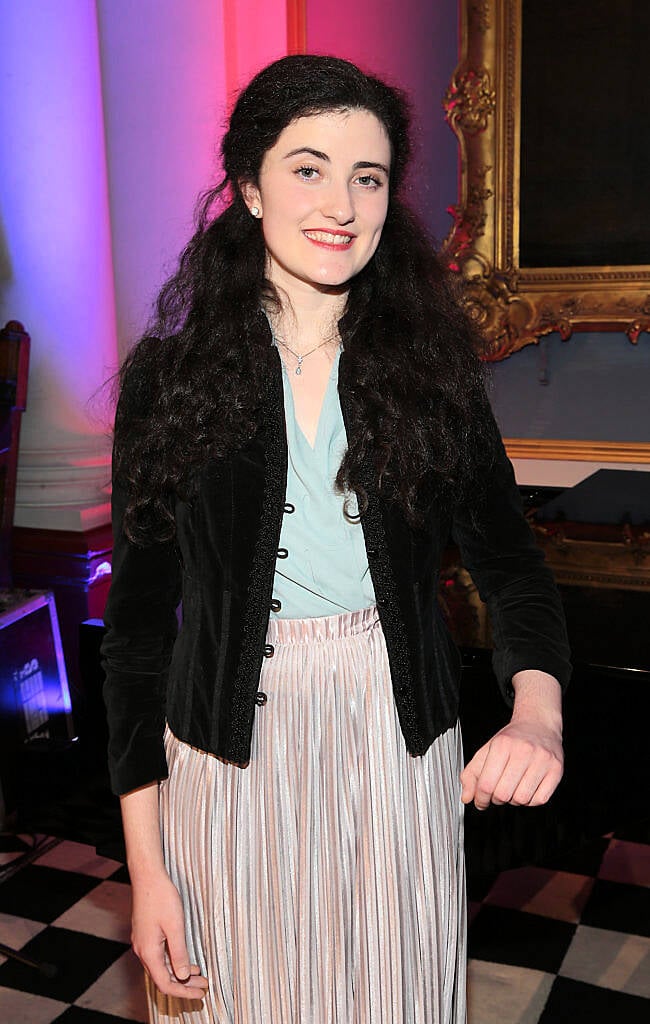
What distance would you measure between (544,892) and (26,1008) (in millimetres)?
1373

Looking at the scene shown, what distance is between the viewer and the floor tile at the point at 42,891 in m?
3.10

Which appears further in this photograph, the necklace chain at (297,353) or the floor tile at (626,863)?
the floor tile at (626,863)

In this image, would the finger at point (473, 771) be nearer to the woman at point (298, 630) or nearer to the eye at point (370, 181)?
the woman at point (298, 630)

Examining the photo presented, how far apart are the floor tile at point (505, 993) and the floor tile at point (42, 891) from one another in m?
1.12

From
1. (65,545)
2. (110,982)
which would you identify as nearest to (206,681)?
(110,982)

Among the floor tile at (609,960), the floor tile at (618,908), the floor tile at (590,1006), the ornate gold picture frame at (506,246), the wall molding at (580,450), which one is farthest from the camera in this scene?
the wall molding at (580,450)

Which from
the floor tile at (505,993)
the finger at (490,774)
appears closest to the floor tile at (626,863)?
the floor tile at (505,993)

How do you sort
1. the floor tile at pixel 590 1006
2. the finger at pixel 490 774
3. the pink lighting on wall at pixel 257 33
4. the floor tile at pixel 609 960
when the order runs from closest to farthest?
the finger at pixel 490 774 < the floor tile at pixel 590 1006 < the floor tile at pixel 609 960 < the pink lighting on wall at pixel 257 33

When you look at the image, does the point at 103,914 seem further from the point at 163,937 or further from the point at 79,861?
the point at 163,937

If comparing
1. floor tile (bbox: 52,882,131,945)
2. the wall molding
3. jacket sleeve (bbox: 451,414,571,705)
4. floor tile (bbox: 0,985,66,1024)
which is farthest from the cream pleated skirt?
the wall molding

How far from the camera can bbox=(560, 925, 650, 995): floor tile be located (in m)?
2.67

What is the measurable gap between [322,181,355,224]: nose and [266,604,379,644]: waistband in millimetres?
448

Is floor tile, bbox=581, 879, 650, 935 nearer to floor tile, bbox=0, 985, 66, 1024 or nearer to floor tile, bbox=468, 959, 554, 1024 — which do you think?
floor tile, bbox=468, 959, 554, 1024

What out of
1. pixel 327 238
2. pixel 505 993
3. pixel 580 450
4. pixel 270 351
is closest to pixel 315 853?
pixel 270 351
